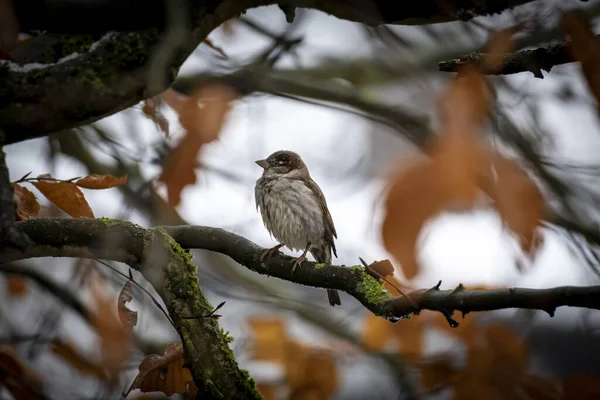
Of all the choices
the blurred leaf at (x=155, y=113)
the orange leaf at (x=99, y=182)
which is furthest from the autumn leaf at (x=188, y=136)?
the orange leaf at (x=99, y=182)

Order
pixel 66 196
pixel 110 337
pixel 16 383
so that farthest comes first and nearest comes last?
pixel 110 337 → pixel 16 383 → pixel 66 196

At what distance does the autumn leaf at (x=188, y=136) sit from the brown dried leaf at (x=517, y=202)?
6.94 feet

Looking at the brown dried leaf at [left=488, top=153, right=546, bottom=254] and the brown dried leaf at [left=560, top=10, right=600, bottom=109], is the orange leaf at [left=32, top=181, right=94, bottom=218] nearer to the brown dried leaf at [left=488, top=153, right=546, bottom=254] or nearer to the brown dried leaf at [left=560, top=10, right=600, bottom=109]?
the brown dried leaf at [left=488, top=153, right=546, bottom=254]

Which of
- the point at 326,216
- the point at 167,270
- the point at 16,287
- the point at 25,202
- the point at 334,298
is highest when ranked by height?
the point at 25,202

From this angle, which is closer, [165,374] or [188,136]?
[165,374]

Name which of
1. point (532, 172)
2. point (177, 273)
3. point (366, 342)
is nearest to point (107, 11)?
point (177, 273)

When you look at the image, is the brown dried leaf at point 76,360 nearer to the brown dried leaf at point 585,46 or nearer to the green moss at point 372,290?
the green moss at point 372,290

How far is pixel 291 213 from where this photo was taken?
5078 mm

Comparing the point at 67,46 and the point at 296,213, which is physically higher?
the point at 67,46

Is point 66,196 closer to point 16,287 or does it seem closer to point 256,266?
point 256,266

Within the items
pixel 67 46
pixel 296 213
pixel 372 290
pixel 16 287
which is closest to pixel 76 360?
pixel 296 213

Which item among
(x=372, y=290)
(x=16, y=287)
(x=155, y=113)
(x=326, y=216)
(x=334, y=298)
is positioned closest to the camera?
(x=372, y=290)

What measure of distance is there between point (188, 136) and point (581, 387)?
9.18 ft

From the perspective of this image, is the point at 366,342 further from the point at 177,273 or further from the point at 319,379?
the point at 177,273
